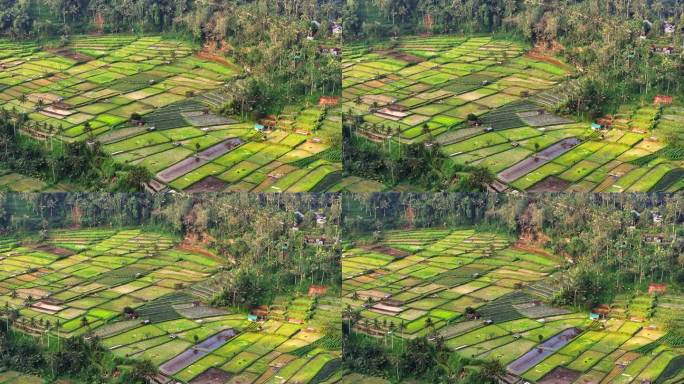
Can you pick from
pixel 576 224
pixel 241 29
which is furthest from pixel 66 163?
pixel 576 224

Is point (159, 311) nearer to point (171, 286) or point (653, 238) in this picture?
point (171, 286)

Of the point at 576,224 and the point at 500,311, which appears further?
the point at 576,224

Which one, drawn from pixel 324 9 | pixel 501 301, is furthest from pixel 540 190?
pixel 324 9

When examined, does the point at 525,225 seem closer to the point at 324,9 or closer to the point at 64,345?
the point at 324,9

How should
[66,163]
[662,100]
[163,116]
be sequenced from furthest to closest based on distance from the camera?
[662,100] < [163,116] < [66,163]

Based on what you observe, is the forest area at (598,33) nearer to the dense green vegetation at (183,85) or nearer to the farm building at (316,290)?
the dense green vegetation at (183,85)

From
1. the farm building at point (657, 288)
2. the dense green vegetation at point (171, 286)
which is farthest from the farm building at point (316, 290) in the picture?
the farm building at point (657, 288)
